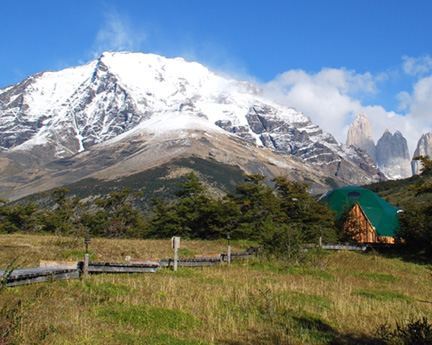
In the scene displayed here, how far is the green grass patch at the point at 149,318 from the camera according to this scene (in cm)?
854

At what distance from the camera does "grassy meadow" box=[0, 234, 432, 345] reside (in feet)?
25.4

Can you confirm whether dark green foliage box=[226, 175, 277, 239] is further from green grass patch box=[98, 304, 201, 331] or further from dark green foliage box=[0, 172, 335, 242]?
green grass patch box=[98, 304, 201, 331]

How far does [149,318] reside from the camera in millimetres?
8891

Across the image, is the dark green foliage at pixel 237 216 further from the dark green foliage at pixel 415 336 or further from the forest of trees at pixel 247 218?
the dark green foliage at pixel 415 336

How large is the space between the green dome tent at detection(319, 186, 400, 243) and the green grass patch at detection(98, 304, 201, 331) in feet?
115

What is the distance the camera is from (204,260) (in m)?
19.6

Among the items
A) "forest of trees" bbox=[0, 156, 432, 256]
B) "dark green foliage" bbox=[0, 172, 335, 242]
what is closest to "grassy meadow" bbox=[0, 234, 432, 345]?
"forest of trees" bbox=[0, 156, 432, 256]

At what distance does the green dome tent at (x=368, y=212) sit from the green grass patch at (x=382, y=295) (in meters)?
28.8

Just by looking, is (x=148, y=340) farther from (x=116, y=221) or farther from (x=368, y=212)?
(x=116, y=221)

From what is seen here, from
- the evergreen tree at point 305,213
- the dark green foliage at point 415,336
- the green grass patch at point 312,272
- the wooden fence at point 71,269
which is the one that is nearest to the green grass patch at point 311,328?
the dark green foliage at point 415,336

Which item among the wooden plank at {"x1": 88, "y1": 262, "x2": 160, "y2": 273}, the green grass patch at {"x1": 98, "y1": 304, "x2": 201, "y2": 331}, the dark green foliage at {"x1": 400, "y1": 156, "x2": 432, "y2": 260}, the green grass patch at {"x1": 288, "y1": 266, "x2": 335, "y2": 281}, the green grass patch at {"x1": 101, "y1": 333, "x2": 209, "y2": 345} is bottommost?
the green grass patch at {"x1": 101, "y1": 333, "x2": 209, "y2": 345}

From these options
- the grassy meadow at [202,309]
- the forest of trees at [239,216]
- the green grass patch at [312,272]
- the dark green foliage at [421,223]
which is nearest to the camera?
the grassy meadow at [202,309]

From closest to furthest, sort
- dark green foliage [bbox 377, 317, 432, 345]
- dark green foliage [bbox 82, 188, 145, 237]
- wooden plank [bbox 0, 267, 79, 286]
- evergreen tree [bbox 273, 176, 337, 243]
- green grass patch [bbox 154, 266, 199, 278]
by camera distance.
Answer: dark green foliage [bbox 377, 317, 432, 345] < wooden plank [bbox 0, 267, 79, 286] < green grass patch [bbox 154, 266, 199, 278] < evergreen tree [bbox 273, 176, 337, 243] < dark green foliage [bbox 82, 188, 145, 237]

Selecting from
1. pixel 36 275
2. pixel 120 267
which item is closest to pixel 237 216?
pixel 120 267
